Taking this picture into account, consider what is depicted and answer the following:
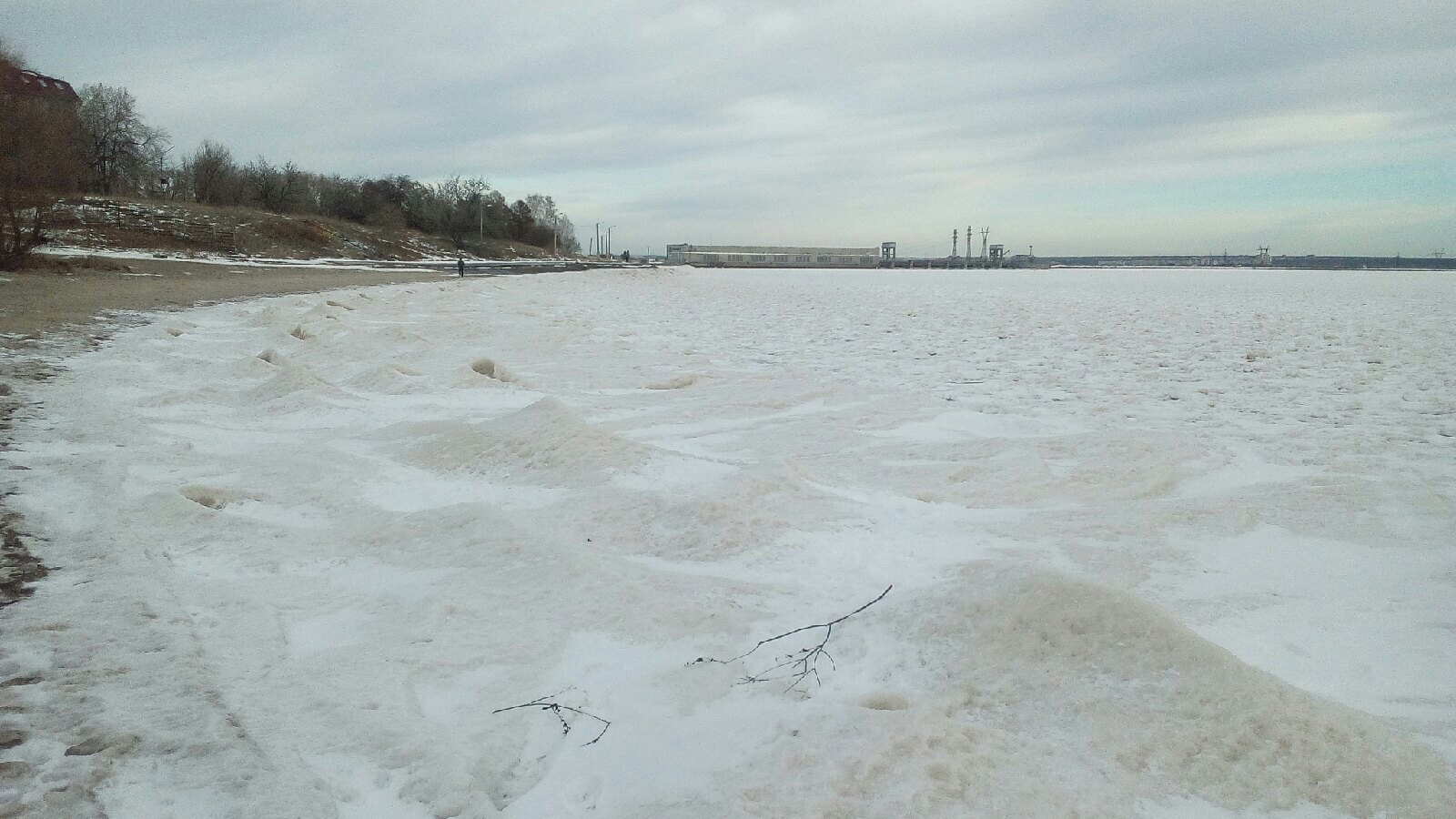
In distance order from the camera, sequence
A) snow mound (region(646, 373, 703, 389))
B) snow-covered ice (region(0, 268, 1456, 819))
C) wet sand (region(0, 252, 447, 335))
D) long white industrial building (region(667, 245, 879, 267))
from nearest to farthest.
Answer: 1. snow-covered ice (region(0, 268, 1456, 819))
2. snow mound (region(646, 373, 703, 389))
3. wet sand (region(0, 252, 447, 335))
4. long white industrial building (region(667, 245, 879, 267))

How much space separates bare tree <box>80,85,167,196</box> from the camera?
203 feet

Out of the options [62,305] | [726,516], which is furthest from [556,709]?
[62,305]

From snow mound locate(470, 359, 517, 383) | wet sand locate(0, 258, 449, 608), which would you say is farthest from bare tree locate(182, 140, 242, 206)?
snow mound locate(470, 359, 517, 383)

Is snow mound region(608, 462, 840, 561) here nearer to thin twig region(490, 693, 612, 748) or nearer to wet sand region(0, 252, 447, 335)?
thin twig region(490, 693, 612, 748)

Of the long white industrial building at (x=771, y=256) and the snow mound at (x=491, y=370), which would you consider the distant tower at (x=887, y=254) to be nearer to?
the long white industrial building at (x=771, y=256)

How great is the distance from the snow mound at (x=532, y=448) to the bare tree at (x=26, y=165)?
2070 cm

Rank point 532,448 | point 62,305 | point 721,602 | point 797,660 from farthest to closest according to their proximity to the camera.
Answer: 1. point 62,305
2. point 532,448
3. point 721,602
4. point 797,660

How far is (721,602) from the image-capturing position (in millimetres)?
3488

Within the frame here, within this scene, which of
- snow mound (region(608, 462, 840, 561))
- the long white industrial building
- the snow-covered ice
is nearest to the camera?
the snow-covered ice

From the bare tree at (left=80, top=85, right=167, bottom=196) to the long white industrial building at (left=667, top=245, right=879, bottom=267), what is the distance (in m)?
67.4

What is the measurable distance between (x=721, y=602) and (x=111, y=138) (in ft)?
264

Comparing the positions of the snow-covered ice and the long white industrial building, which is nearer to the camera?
the snow-covered ice

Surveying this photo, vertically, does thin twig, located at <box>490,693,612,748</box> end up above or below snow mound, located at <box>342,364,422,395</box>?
below

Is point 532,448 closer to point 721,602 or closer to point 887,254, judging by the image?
point 721,602
